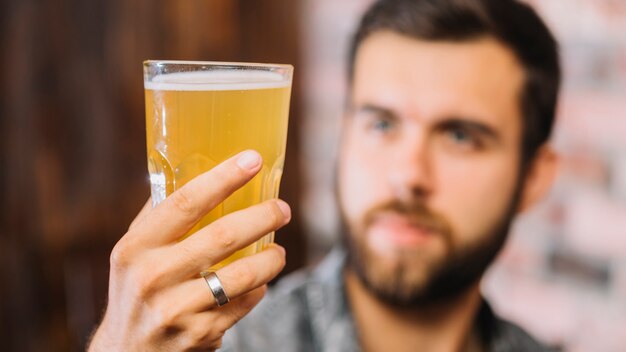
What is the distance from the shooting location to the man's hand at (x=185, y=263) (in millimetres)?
651

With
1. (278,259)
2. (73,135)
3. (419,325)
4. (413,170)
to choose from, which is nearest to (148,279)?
(278,259)

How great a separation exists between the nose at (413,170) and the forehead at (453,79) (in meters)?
0.06

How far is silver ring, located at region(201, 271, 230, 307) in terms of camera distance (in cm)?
67

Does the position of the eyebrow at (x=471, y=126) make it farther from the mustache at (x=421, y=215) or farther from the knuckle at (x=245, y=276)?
the knuckle at (x=245, y=276)

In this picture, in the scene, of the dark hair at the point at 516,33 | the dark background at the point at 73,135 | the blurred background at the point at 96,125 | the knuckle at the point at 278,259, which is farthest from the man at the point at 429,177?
the dark background at the point at 73,135

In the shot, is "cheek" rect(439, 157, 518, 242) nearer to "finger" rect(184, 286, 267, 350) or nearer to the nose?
the nose

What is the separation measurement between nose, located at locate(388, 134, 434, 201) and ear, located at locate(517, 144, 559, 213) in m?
0.21

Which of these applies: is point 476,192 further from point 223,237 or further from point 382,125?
point 223,237

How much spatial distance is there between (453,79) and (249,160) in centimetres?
69

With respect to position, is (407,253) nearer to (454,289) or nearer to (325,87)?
(454,289)

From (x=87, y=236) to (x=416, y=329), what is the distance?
1.04 m

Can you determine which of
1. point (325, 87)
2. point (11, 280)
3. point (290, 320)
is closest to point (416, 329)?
point (290, 320)

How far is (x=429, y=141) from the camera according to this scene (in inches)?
49.3

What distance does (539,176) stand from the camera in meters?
1.29
